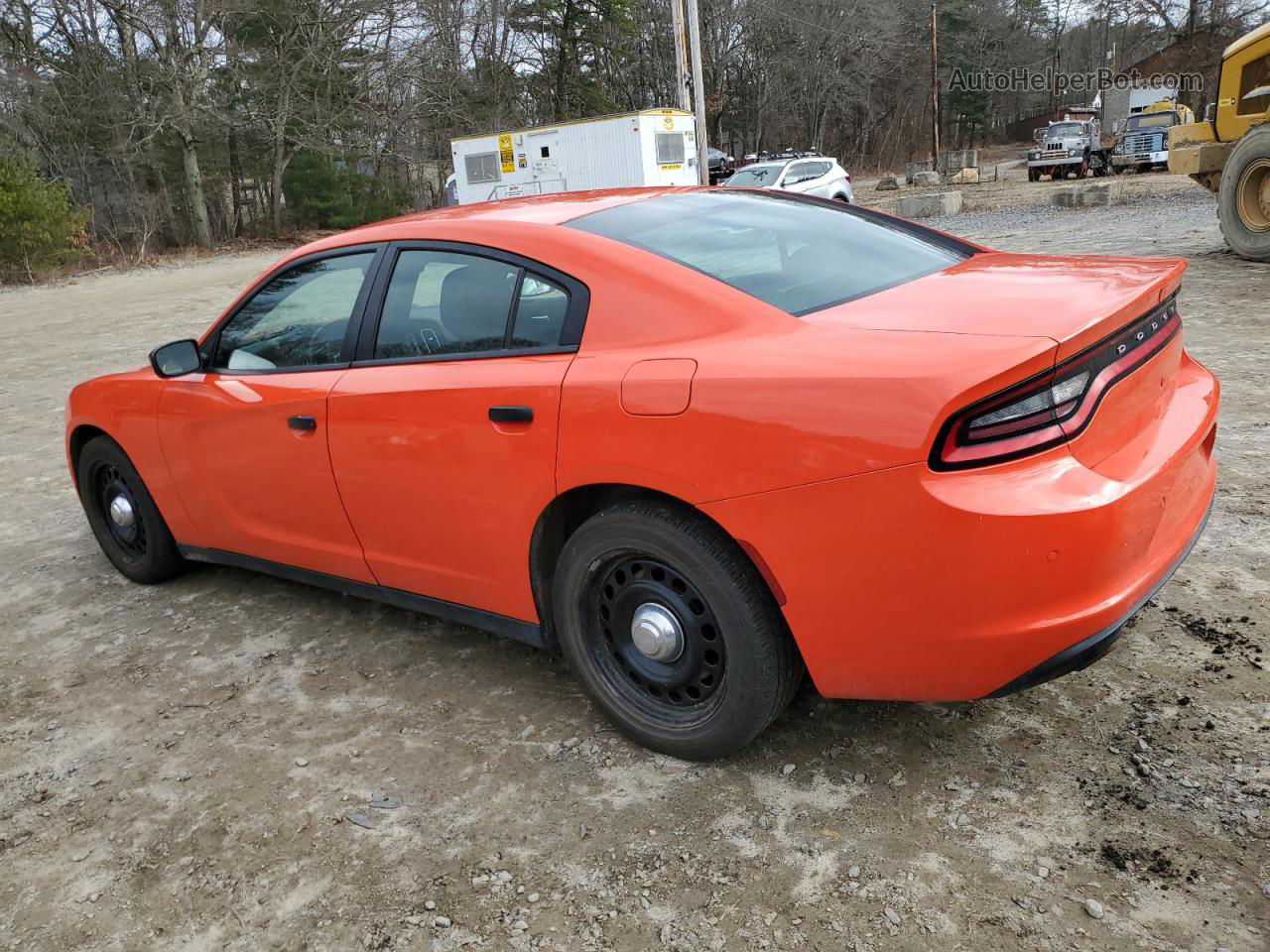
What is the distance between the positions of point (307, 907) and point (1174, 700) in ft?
7.82

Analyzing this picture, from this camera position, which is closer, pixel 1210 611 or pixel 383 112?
pixel 1210 611

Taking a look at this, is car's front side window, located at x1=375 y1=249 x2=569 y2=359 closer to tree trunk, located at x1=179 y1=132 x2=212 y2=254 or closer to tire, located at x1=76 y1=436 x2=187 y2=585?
tire, located at x1=76 y1=436 x2=187 y2=585

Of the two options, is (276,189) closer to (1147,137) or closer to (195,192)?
(195,192)

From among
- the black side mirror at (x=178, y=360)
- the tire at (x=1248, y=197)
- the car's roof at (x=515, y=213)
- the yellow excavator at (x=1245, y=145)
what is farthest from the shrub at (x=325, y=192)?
the car's roof at (x=515, y=213)

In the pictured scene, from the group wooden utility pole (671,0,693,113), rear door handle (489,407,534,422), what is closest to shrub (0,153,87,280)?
wooden utility pole (671,0,693,113)

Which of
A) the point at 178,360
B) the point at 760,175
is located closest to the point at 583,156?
the point at 760,175

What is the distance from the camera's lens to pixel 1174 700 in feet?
9.17

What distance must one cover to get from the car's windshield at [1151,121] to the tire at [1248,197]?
66.9ft

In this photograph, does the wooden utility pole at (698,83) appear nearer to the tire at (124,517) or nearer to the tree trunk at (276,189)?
the tree trunk at (276,189)

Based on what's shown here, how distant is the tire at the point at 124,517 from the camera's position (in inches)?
169

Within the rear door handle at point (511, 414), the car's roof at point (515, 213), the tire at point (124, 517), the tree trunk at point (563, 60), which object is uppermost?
the tree trunk at point (563, 60)

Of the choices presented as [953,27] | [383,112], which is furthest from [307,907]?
[953,27]

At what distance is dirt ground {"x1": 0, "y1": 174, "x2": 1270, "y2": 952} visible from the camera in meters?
2.18

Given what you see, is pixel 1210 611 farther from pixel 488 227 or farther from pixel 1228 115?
pixel 1228 115
